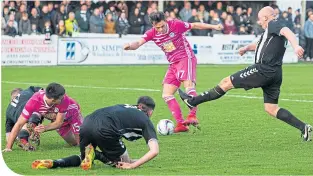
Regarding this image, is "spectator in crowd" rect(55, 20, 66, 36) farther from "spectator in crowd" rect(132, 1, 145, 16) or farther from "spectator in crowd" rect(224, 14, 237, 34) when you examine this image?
"spectator in crowd" rect(224, 14, 237, 34)

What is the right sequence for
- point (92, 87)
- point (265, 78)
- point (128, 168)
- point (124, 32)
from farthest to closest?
1. point (124, 32)
2. point (92, 87)
3. point (265, 78)
4. point (128, 168)

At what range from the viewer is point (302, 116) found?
17.3 m

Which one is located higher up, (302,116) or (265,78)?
(265,78)

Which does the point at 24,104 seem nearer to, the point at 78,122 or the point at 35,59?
the point at 78,122

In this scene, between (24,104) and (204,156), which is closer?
(204,156)

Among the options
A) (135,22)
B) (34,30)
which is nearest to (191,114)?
(34,30)

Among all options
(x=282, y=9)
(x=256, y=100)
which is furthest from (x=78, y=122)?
(x=282, y=9)

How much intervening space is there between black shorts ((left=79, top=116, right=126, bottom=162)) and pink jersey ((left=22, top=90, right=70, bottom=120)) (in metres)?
1.48

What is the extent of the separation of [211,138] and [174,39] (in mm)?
2160

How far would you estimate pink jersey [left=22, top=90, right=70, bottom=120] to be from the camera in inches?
480

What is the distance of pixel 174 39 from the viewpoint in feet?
50.6

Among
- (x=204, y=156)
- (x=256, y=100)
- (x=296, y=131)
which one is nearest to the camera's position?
(x=204, y=156)

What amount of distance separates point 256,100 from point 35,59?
44.0 ft

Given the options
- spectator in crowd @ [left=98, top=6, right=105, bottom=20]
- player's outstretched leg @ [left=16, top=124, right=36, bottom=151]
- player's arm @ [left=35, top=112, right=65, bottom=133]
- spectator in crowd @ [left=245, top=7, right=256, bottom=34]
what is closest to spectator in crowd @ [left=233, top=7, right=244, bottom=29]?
spectator in crowd @ [left=245, top=7, right=256, bottom=34]
